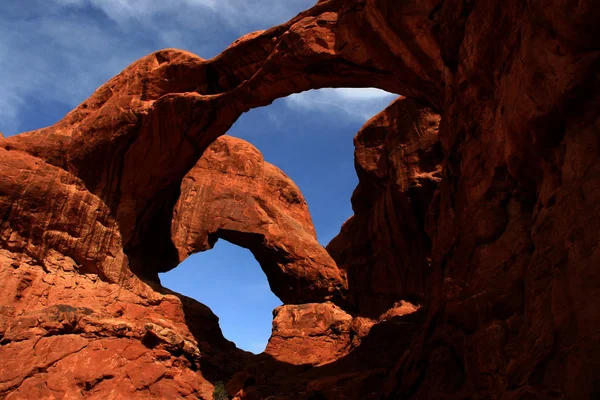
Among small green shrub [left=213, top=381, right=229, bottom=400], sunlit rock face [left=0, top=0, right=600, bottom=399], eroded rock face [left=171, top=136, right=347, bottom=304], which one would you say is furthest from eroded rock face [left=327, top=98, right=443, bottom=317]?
small green shrub [left=213, top=381, right=229, bottom=400]

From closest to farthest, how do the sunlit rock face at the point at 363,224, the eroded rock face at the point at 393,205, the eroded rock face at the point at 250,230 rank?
the sunlit rock face at the point at 363,224
the eroded rock face at the point at 393,205
the eroded rock face at the point at 250,230

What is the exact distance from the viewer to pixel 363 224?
28.8 meters

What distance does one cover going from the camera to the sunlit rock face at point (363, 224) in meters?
7.60

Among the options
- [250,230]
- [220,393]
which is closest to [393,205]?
[250,230]

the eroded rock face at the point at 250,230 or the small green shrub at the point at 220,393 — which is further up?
the eroded rock face at the point at 250,230

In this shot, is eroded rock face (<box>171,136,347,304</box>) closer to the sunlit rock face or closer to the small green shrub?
the sunlit rock face

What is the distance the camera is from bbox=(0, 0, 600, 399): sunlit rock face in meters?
7.60

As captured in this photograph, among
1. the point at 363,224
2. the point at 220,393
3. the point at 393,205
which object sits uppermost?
the point at 363,224

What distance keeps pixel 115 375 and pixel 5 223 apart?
6381 mm

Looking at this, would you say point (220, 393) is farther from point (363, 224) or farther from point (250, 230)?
point (363, 224)

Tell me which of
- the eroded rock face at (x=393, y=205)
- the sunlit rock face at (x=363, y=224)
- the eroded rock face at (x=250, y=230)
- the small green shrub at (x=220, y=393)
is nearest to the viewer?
the sunlit rock face at (x=363, y=224)

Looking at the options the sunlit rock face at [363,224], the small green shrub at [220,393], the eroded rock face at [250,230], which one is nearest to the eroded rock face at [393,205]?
the sunlit rock face at [363,224]

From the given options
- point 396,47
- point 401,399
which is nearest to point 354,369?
point 401,399

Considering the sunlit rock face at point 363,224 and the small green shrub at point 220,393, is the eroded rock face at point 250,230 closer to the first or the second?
the sunlit rock face at point 363,224
